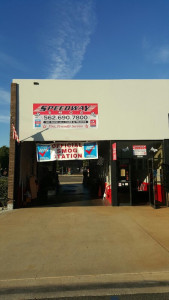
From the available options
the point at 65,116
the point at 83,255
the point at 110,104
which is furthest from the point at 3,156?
the point at 83,255

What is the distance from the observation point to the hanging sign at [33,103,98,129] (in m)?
12.6

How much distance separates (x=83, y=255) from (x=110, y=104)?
→ 342 inches

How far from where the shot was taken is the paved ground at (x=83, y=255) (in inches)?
171

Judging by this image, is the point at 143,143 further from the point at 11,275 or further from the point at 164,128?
the point at 11,275

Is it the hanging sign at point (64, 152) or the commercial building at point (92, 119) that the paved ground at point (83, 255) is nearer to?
the commercial building at point (92, 119)

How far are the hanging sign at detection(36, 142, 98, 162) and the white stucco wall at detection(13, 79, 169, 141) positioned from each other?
0.54 meters

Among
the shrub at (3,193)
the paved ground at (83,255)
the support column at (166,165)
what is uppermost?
the support column at (166,165)

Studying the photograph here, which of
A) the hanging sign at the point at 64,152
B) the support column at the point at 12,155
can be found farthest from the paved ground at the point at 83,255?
the hanging sign at the point at 64,152

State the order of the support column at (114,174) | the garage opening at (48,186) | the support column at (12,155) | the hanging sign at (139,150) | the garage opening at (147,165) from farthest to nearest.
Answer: the garage opening at (48,186), the hanging sign at (139,150), the garage opening at (147,165), the support column at (114,174), the support column at (12,155)

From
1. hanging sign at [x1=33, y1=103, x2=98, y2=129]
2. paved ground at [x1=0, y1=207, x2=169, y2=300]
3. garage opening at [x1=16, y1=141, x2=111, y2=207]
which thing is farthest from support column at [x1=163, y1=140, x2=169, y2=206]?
hanging sign at [x1=33, y1=103, x2=98, y2=129]

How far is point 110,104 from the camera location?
1280 cm

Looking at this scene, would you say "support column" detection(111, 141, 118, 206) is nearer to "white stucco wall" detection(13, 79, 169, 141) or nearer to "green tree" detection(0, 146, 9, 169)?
"white stucco wall" detection(13, 79, 169, 141)

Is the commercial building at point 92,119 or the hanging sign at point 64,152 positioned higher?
the commercial building at point 92,119

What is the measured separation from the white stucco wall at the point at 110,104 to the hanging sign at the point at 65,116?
214 mm
